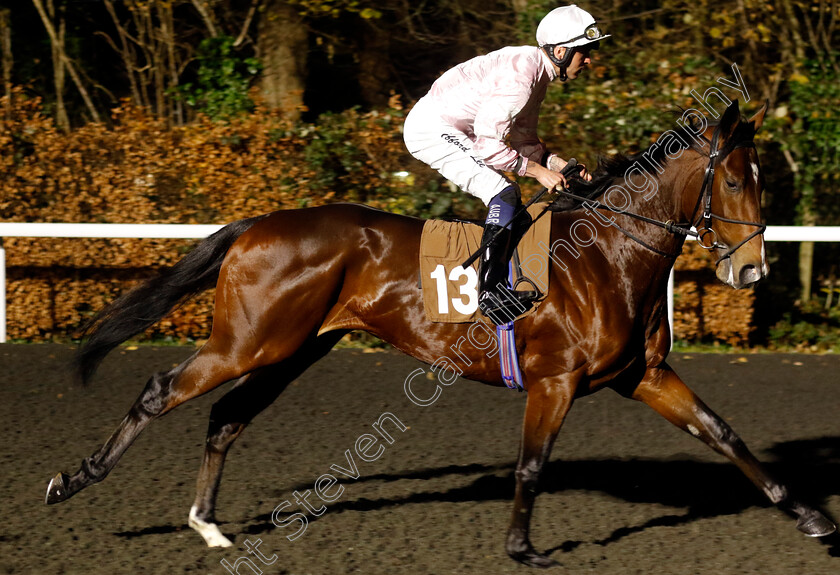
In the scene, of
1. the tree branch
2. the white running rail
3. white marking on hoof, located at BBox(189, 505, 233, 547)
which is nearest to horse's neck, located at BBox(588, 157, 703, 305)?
white marking on hoof, located at BBox(189, 505, 233, 547)

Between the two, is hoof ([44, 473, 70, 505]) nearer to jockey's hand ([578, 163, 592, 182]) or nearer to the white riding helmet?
jockey's hand ([578, 163, 592, 182])

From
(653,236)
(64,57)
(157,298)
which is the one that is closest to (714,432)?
(653,236)

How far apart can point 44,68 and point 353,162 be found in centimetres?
713

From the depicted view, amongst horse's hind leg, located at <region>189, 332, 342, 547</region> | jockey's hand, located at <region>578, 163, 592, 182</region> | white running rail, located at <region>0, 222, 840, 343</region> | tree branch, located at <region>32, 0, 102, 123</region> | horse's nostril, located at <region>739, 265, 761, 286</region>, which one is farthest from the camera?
tree branch, located at <region>32, 0, 102, 123</region>

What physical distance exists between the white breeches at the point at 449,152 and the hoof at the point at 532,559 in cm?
149

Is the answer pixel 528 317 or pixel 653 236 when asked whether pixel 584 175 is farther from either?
pixel 528 317

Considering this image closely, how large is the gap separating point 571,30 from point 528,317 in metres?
1.20

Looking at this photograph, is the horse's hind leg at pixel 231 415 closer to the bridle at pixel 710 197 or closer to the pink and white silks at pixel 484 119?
the pink and white silks at pixel 484 119

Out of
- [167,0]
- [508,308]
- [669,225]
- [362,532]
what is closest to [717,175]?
[669,225]

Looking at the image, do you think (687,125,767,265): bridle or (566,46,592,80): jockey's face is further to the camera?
(566,46,592,80): jockey's face

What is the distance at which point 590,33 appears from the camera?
4031mm

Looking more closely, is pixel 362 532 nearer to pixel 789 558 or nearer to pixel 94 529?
pixel 94 529

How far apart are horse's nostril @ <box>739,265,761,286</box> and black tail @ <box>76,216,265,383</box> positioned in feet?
7.00

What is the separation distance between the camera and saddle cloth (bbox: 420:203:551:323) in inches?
162
